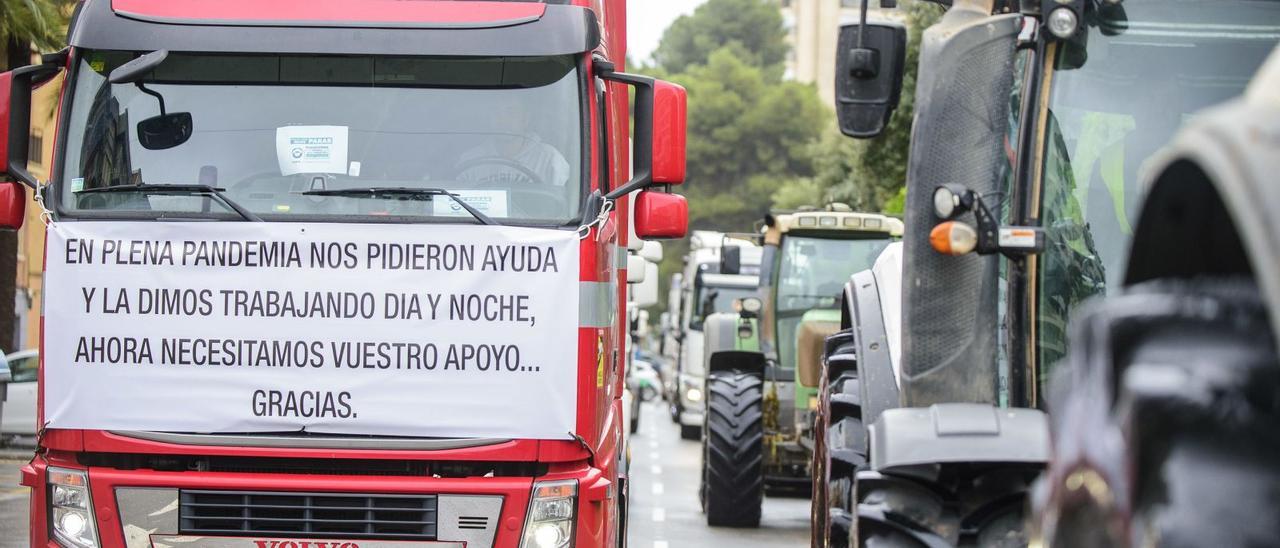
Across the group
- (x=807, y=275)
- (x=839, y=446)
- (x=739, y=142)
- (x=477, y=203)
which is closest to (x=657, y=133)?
(x=477, y=203)

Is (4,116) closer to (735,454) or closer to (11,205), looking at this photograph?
(11,205)

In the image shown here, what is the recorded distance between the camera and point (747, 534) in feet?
45.0

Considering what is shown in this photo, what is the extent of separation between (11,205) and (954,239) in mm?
4016

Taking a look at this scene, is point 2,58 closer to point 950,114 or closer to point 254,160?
point 254,160

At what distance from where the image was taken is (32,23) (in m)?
19.3

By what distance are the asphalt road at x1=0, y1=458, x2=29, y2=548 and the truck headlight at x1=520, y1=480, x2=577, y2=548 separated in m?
5.54

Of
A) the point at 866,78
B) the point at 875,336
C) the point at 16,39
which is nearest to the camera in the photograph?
the point at 866,78

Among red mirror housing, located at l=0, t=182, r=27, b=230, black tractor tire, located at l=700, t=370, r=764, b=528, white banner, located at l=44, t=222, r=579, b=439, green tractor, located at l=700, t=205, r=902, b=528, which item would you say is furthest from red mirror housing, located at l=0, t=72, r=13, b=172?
black tractor tire, located at l=700, t=370, r=764, b=528

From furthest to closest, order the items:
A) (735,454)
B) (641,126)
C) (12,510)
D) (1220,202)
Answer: (12,510), (735,454), (641,126), (1220,202)

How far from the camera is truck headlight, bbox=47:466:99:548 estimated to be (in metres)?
6.36

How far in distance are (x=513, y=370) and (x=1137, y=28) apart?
2705 mm

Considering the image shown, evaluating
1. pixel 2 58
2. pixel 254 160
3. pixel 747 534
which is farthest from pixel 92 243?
pixel 2 58

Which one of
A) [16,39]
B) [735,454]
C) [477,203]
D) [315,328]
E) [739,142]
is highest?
[739,142]

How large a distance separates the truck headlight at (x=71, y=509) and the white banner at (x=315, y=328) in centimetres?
20
